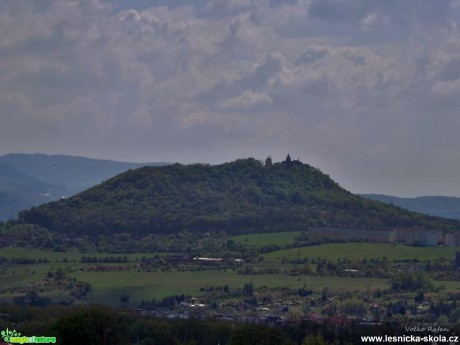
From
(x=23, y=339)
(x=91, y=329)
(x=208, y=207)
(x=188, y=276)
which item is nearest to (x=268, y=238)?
(x=208, y=207)

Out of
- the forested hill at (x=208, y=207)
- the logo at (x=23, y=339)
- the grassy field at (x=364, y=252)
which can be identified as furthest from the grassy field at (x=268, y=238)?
the logo at (x=23, y=339)

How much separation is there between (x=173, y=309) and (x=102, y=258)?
40.9 meters

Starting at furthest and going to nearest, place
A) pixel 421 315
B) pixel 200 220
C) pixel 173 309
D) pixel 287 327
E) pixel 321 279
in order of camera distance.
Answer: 1. pixel 200 220
2. pixel 321 279
3. pixel 173 309
4. pixel 421 315
5. pixel 287 327

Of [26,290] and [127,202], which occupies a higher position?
[127,202]

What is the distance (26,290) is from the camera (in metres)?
117

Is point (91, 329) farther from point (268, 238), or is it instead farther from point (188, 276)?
point (268, 238)

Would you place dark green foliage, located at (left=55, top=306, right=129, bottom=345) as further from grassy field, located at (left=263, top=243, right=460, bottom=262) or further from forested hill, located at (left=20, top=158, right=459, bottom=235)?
forested hill, located at (left=20, top=158, right=459, bottom=235)

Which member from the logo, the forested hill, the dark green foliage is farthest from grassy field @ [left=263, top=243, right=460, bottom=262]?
the logo

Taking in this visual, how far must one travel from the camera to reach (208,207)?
7200 inches

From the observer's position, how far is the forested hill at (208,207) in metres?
172

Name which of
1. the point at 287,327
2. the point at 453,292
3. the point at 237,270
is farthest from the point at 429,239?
the point at 287,327

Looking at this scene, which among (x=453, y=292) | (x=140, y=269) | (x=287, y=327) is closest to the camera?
(x=287, y=327)

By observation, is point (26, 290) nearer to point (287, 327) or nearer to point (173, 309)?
point (173, 309)

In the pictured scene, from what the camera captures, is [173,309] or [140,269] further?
[140,269]
